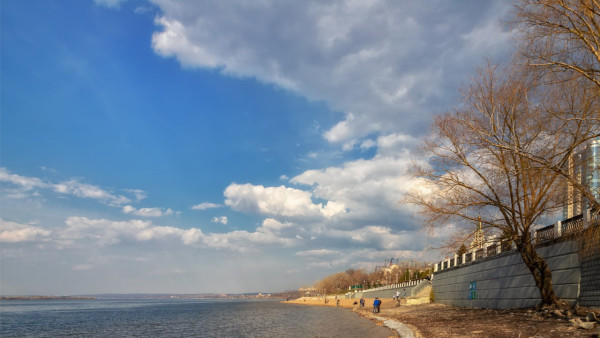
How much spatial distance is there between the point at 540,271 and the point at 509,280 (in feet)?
17.6

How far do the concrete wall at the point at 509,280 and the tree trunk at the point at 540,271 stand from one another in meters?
0.44

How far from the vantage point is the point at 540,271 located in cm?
1883

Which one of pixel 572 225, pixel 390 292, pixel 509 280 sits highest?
pixel 572 225

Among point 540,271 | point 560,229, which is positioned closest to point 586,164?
point 560,229

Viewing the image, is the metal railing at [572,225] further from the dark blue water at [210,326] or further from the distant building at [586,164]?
the dark blue water at [210,326]

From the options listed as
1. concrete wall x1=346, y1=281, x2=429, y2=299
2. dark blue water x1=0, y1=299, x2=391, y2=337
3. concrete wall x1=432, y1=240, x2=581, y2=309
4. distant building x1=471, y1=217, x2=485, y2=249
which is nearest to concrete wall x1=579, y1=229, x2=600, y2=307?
concrete wall x1=432, y1=240, x2=581, y2=309

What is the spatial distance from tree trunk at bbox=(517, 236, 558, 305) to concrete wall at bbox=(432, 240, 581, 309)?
44cm

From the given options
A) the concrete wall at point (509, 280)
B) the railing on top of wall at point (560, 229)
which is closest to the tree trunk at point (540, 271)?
the concrete wall at point (509, 280)

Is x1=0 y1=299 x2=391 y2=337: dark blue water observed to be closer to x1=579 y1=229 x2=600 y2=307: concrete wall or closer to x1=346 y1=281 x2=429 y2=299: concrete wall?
x1=346 y1=281 x2=429 y2=299: concrete wall

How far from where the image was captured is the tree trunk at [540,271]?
18.2 m

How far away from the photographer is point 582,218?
54.9ft

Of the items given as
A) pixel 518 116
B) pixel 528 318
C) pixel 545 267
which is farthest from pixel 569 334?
pixel 518 116

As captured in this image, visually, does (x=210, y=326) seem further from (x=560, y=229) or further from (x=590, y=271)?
(x=590, y=271)

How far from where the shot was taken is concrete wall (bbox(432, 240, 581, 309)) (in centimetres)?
1773
